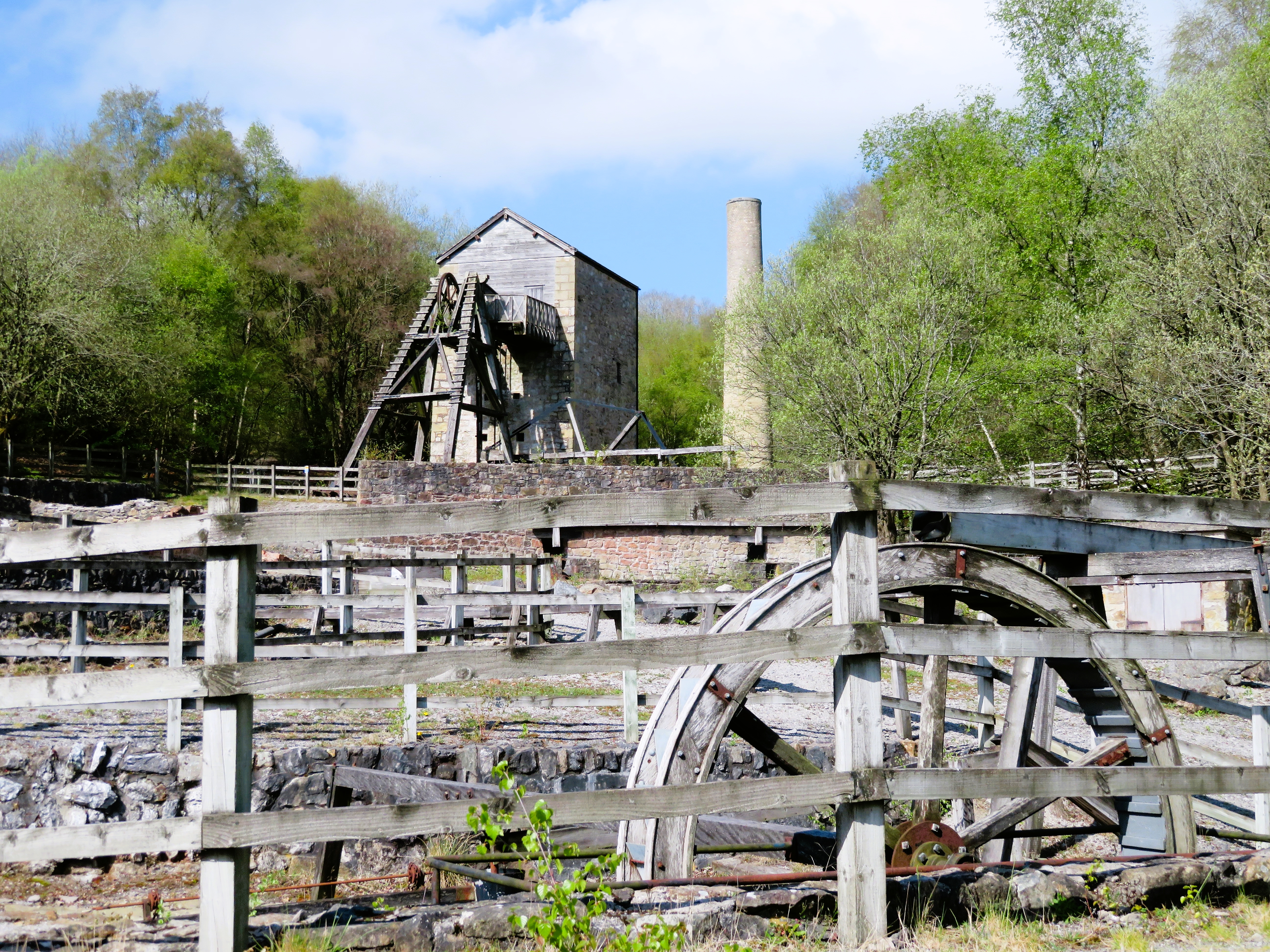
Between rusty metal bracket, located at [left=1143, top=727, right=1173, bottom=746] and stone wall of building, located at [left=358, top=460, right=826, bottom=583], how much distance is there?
51.5ft

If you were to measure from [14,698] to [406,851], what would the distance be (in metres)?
4.09

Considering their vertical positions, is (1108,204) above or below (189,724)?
above

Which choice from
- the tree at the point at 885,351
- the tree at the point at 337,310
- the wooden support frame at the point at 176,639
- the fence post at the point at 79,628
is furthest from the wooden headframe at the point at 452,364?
the wooden support frame at the point at 176,639

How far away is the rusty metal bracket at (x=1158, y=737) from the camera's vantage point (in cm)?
458

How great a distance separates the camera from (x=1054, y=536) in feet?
15.4

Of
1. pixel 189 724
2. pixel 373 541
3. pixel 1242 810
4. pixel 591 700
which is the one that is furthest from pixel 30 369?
pixel 1242 810

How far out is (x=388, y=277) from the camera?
4038 cm

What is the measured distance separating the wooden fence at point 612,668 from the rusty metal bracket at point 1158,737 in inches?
28.6

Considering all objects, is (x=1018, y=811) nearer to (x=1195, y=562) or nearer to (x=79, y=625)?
(x=1195, y=562)

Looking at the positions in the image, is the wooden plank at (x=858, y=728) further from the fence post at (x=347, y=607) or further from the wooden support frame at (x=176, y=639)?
the fence post at (x=347, y=607)

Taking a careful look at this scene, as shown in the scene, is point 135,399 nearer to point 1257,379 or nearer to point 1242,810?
point 1257,379

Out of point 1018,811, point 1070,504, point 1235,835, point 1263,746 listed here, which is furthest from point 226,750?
point 1263,746

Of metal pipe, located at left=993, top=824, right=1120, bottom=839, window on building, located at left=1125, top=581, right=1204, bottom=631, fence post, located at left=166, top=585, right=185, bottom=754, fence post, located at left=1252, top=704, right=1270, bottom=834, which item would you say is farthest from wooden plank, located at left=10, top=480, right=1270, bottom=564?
window on building, located at left=1125, top=581, right=1204, bottom=631

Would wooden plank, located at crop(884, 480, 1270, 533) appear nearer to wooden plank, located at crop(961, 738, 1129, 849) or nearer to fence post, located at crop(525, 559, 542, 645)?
wooden plank, located at crop(961, 738, 1129, 849)
